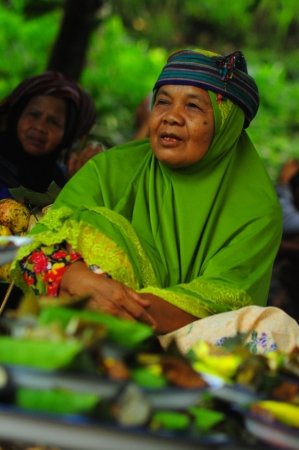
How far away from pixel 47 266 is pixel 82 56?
15.2 feet

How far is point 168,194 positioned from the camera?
3293mm

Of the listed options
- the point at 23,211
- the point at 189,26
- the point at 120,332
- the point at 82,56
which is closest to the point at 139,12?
the point at 189,26

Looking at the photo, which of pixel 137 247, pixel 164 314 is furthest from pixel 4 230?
pixel 164 314

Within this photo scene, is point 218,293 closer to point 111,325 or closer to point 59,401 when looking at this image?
point 111,325

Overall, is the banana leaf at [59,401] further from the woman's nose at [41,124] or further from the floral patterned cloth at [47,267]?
the woman's nose at [41,124]

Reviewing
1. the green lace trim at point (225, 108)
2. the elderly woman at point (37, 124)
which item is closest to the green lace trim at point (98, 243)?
the green lace trim at point (225, 108)

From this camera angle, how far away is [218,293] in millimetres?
3004

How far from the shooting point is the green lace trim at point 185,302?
9.57 ft

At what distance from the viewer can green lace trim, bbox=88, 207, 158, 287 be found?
121 inches

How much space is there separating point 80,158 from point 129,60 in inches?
233

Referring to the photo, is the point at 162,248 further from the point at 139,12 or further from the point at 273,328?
the point at 139,12

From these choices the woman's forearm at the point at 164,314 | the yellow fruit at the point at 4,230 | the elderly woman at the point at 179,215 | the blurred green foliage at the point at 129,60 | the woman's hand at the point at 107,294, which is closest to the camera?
the woman's hand at the point at 107,294

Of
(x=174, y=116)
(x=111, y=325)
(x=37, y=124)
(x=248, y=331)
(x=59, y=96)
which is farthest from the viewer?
(x=59, y=96)

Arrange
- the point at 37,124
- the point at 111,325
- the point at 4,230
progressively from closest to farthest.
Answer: the point at 111,325
the point at 4,230
the point at 37,124
